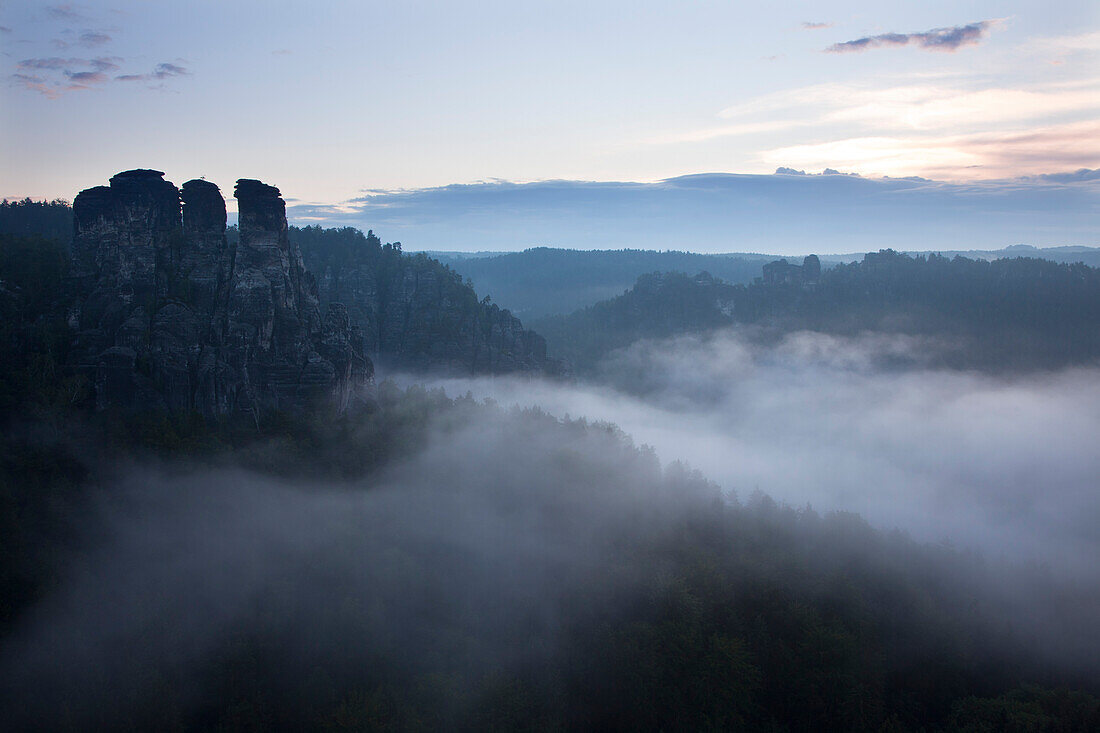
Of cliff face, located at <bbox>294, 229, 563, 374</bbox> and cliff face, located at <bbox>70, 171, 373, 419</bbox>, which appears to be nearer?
cliff face, located at <bbox>70, 171, 373, 419</bbox>

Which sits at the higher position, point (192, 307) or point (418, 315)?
point (192, 307)

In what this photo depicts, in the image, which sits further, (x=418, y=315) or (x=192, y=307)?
(x=418, y=315)

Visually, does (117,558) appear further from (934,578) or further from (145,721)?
(934,578)

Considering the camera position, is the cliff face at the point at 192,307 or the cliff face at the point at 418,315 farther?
the cliff face at the point at 418,315
